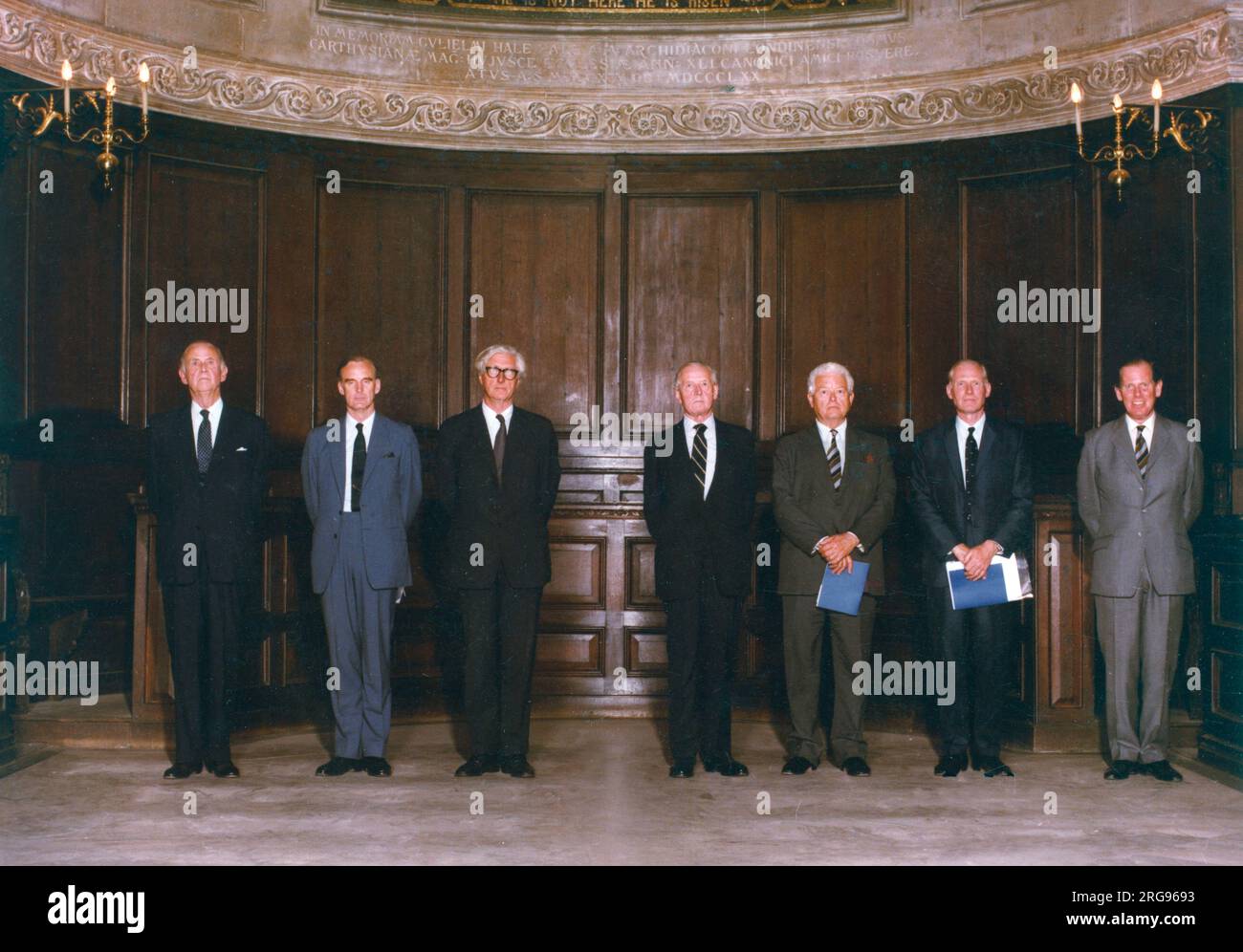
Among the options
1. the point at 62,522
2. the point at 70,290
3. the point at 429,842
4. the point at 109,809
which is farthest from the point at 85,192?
the point at 429,842

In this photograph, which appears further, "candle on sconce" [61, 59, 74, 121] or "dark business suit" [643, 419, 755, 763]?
"candle on sconce" [61, 59, 74, 121]

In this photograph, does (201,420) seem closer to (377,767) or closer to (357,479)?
(357,479)

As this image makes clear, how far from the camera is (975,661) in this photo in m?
5.96

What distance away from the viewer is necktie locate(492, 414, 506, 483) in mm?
5844

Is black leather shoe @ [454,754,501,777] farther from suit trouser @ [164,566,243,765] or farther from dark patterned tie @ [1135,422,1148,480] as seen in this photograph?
dark patterned tie @ [1135,422,1148,480]

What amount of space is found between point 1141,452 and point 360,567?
135 inches

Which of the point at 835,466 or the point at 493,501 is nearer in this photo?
the point at 493,501

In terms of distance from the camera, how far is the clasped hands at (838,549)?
19.0 ft

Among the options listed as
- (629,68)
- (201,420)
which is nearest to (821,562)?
(201,420)

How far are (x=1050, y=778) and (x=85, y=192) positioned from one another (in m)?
5.75

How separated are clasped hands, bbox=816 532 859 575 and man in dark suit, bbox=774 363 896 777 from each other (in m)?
0.05

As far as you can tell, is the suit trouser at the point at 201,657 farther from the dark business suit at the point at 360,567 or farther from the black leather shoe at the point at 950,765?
the black leather shoe at the point at 950,765

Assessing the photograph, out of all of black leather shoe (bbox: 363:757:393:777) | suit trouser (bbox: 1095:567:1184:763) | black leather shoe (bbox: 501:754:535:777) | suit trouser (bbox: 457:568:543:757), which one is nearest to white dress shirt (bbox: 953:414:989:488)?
suit trouser (bbox: 1095:567:1184:763)

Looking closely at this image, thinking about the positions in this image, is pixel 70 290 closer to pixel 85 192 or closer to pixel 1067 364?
pixel 85 192
